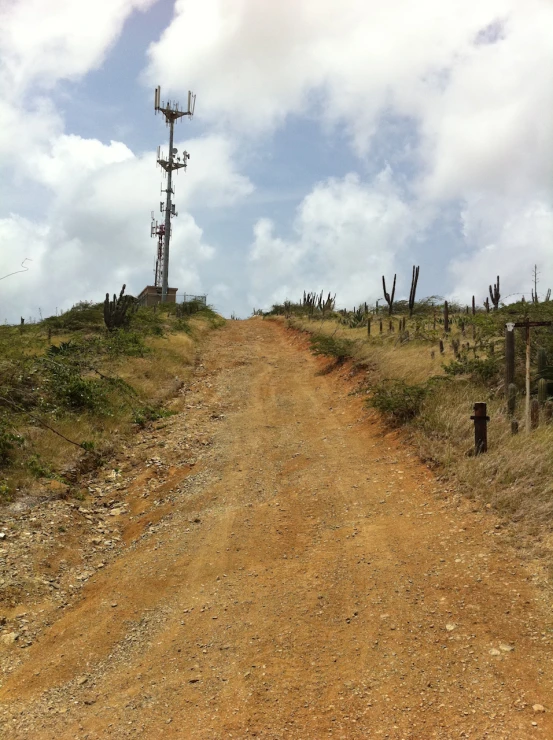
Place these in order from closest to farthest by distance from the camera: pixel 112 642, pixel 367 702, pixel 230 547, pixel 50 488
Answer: pixel 367 702 → pixel 112 642 → pixel 230 547 → pixel 50 488

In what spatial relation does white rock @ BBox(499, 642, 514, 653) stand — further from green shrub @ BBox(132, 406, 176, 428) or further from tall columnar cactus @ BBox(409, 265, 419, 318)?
tall columnar cactus @ BBox(409, 265, 419, 318)

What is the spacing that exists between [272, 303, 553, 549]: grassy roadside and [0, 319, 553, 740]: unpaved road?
1.42 feet

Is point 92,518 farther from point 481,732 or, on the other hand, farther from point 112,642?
point 481,732

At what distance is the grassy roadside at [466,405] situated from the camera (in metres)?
A: 6.46

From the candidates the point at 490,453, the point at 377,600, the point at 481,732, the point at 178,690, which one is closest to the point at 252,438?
the point at 490,453

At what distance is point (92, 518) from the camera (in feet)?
25.1

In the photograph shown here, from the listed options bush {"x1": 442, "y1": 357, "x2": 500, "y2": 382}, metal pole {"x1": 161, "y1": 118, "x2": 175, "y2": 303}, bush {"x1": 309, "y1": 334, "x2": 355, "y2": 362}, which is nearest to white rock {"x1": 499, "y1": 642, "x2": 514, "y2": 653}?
bush {"x1": 442, "y1": 357, "x2": 500, "y2": 382}

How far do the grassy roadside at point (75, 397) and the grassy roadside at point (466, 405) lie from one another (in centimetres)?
491

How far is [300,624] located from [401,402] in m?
5.81

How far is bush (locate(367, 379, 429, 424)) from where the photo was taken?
9.94 m

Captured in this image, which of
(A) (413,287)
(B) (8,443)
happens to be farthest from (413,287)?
(B) (8,443)

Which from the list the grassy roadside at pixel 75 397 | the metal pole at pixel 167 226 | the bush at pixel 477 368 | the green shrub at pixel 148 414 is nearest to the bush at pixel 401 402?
the bush at pixel 477 368

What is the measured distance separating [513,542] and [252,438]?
227 inches

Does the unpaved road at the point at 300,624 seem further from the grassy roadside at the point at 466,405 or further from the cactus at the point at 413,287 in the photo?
the cactus at the point at 413,287
